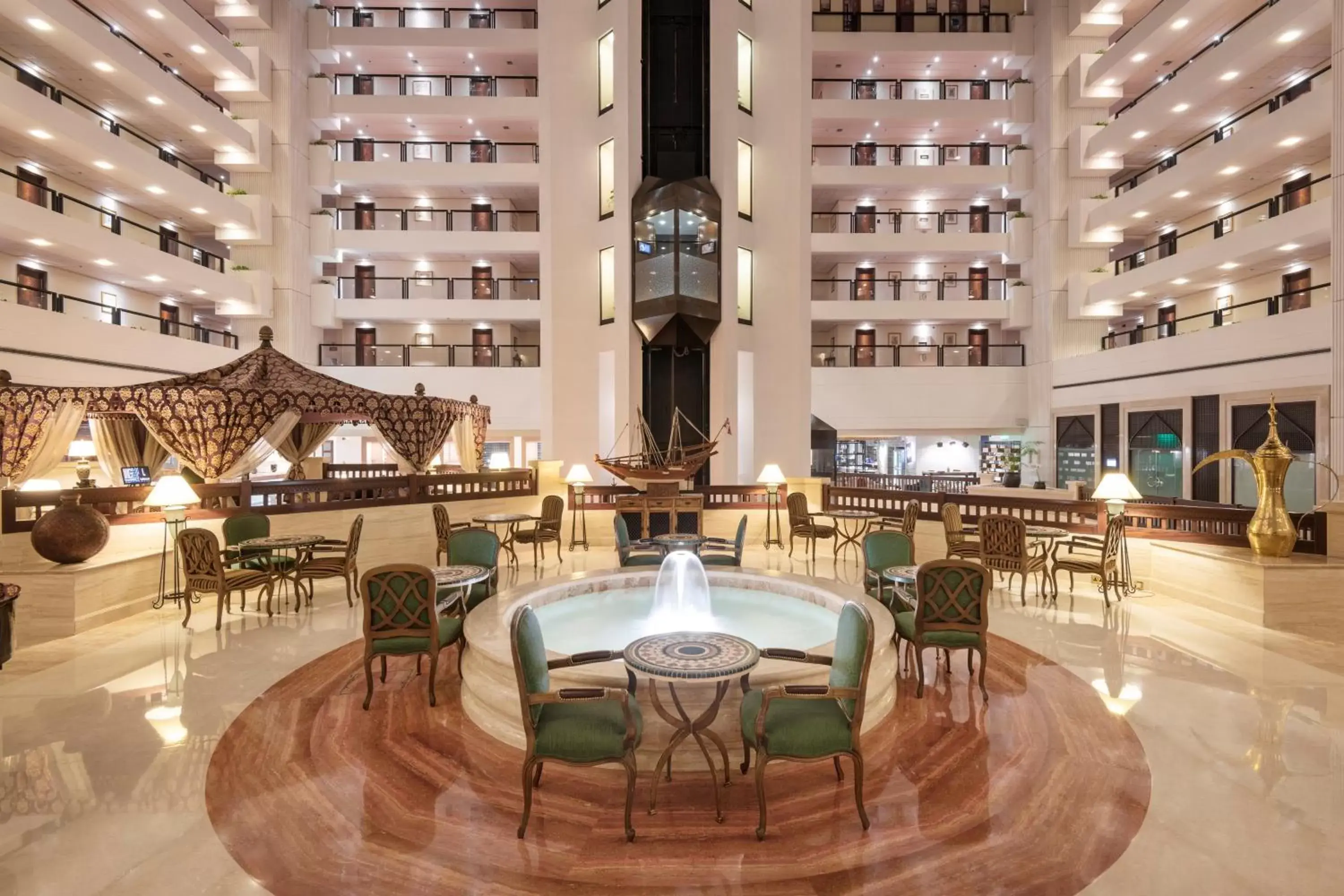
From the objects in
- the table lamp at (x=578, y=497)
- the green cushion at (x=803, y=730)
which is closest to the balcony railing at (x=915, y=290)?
the table lamp at (x=578, y=497)

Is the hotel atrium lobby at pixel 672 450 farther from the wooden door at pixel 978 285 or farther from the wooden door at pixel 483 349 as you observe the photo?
the wooden door at pixel 483 349

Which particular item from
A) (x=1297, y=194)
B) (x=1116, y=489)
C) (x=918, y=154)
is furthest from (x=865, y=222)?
(x=1116, y=489)

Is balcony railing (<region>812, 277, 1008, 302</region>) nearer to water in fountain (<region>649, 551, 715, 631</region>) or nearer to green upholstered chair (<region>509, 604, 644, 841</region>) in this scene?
water in fountain (<region>649, 551, 715, 631</region>)

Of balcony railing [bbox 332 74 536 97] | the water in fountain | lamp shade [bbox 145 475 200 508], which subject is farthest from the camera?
balcony railing [bbox 332 74 536 97]

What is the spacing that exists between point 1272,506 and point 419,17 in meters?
21.1

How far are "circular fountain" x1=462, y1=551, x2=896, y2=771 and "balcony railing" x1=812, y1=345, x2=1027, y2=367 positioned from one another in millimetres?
12649

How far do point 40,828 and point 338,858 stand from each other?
1307 millimetres

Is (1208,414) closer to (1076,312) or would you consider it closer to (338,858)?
(1076,312)

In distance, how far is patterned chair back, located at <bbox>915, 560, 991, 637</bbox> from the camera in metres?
4.02

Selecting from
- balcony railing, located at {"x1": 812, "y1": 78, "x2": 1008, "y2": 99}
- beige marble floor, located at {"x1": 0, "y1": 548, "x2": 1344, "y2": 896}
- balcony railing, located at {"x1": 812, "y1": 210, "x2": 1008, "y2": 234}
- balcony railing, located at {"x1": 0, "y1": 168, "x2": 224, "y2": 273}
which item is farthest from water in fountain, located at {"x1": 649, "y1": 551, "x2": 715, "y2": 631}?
balcony railing, located at {"x1": 812, "y1": 78, "x2": 1008, "y2": 99}

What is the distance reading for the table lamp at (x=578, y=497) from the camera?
372 inches

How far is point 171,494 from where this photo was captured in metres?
5.77

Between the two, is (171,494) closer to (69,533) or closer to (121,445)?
(69,533)

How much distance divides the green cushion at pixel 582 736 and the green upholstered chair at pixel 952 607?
85.4 inches
